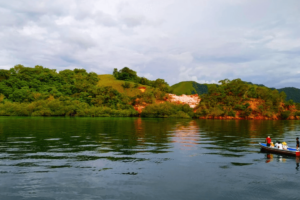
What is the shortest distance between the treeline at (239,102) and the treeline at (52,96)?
44941 millimetres

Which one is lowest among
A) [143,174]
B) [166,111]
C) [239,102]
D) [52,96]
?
[143,174]

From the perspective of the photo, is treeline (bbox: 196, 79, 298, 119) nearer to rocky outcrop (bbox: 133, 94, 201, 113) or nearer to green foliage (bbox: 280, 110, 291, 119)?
green foliage (bbox: 280, 110, 291, 119)

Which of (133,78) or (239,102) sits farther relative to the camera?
(133,78)

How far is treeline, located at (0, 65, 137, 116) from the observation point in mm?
115938

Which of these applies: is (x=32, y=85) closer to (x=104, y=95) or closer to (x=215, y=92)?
(x=104, y=95)

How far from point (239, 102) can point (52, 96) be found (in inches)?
4146

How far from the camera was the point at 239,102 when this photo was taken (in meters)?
135

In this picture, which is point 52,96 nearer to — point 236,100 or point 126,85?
point 126,85

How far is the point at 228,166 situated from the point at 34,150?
21.8 meters

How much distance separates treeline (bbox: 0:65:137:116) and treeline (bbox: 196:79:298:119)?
4494cm

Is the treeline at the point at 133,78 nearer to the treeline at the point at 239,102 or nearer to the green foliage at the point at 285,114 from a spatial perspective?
the treeline at the point at 239,102

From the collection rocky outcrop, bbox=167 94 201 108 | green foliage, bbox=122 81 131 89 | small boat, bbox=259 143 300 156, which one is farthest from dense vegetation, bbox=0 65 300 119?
small boat, bbox=259 143 300 156

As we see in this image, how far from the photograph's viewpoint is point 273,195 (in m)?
15.0

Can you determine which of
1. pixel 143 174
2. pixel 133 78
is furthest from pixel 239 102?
pixel 143 174
